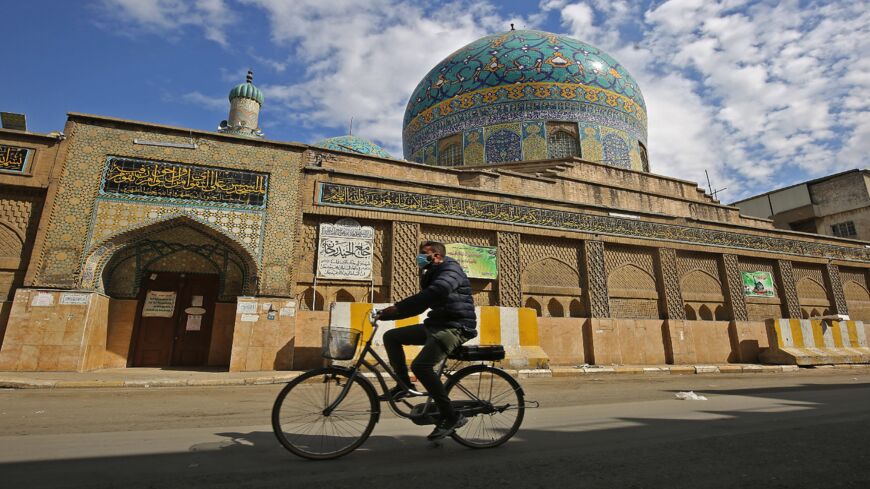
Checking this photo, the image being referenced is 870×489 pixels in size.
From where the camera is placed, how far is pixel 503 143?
57.6 ft

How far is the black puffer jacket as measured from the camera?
2.80m

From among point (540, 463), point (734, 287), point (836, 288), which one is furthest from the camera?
point (836, 288)

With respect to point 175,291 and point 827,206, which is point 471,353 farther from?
point 827,206

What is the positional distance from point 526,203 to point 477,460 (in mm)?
10687

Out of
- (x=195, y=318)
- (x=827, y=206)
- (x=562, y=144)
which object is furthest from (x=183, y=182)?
(x=827, y=206)

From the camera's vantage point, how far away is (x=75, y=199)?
363 inches

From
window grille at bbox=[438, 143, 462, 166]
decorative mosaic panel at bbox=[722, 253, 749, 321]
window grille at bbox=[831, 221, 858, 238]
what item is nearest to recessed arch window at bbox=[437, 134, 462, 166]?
window grille at bbox=[438, 143, 462, 166]

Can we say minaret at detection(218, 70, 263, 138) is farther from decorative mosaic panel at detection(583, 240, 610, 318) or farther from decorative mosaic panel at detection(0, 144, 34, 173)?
decorative mosaic panel at detection(583, 240, 610, 318)

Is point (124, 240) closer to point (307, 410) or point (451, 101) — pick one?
point (307, 410)

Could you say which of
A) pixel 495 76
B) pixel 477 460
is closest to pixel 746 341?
pixel 495 76

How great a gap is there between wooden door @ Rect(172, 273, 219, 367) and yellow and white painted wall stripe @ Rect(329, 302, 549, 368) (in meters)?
3.67

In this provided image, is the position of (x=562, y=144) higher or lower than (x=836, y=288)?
higher

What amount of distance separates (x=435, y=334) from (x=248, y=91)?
18.0 metres

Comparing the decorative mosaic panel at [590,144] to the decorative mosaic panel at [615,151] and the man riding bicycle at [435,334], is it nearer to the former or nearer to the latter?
the decorative mosaic panel at [615,151]
